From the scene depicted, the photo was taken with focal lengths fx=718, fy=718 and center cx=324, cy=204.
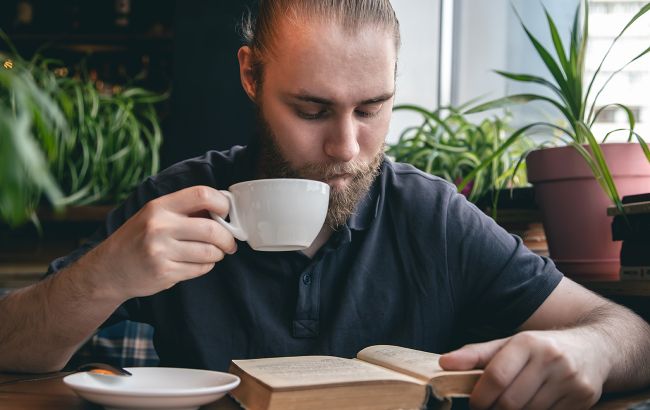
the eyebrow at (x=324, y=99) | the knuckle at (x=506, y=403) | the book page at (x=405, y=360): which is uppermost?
the eyebrow at (x=324, y=99)

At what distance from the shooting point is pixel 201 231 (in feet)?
3.00

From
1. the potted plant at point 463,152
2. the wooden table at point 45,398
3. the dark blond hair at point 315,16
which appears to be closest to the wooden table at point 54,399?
the wooden table at point 45,398

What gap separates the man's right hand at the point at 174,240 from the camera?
917 mm

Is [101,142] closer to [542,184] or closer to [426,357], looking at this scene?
[542,184]

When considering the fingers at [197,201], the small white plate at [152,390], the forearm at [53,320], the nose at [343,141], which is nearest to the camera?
the small white plate at [152,390]

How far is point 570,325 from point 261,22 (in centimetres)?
79

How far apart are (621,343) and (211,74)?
6.76 ft

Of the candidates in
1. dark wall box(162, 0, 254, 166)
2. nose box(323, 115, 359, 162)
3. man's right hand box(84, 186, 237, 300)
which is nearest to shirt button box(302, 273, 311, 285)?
nose box(323, 115, 359, 162)

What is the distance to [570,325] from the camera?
1124mm

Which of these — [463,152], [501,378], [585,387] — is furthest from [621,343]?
[463,152]

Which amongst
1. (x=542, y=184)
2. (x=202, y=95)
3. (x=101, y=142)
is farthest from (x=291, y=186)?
(x=202, y=95)

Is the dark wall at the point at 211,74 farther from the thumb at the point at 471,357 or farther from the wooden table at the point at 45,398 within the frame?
the thumb at the point at 471,357

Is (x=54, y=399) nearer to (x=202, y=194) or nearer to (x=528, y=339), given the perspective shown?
(x=202, y=194)

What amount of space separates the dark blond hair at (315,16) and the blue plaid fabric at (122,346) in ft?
3.09
